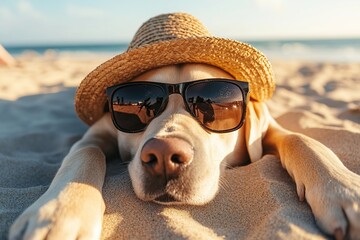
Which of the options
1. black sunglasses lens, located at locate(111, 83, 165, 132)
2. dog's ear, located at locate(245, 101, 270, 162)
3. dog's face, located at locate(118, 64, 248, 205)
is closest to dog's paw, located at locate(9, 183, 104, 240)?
dog's face, located at locate(118, 64, 248, 205)

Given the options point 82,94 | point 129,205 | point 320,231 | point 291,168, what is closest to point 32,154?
point 82,94

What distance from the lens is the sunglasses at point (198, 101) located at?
2.46 m

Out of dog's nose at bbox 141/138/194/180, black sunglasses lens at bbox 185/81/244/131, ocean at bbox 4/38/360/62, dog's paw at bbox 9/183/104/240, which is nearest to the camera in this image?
dog's paw at bbox 9/183/104/240

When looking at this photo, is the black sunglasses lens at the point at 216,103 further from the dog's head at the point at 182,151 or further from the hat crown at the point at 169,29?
the hat crown at the point at 169,29

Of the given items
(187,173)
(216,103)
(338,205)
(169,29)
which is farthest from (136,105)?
(338,205)

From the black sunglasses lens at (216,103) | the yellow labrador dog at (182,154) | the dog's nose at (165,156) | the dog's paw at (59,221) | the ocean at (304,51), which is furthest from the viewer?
the ocean at (304,51)

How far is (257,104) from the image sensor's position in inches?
116

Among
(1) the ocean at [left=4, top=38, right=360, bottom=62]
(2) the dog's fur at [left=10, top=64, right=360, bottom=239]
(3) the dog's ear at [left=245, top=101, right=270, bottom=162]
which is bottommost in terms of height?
(1) the ocean at [left=4, top=38, right=360, bottom=62]

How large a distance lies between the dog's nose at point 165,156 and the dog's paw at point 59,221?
0.33 metres

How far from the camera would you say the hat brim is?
250cm

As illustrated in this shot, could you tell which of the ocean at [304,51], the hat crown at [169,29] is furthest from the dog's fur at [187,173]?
the ocean at [304,51]

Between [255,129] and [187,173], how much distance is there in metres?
0.93

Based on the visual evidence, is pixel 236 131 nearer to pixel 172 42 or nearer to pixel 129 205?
pixel 172 42

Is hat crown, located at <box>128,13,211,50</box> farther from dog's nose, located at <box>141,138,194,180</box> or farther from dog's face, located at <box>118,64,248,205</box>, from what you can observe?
dog's nose, located at <box>141,138,194,180</box>
